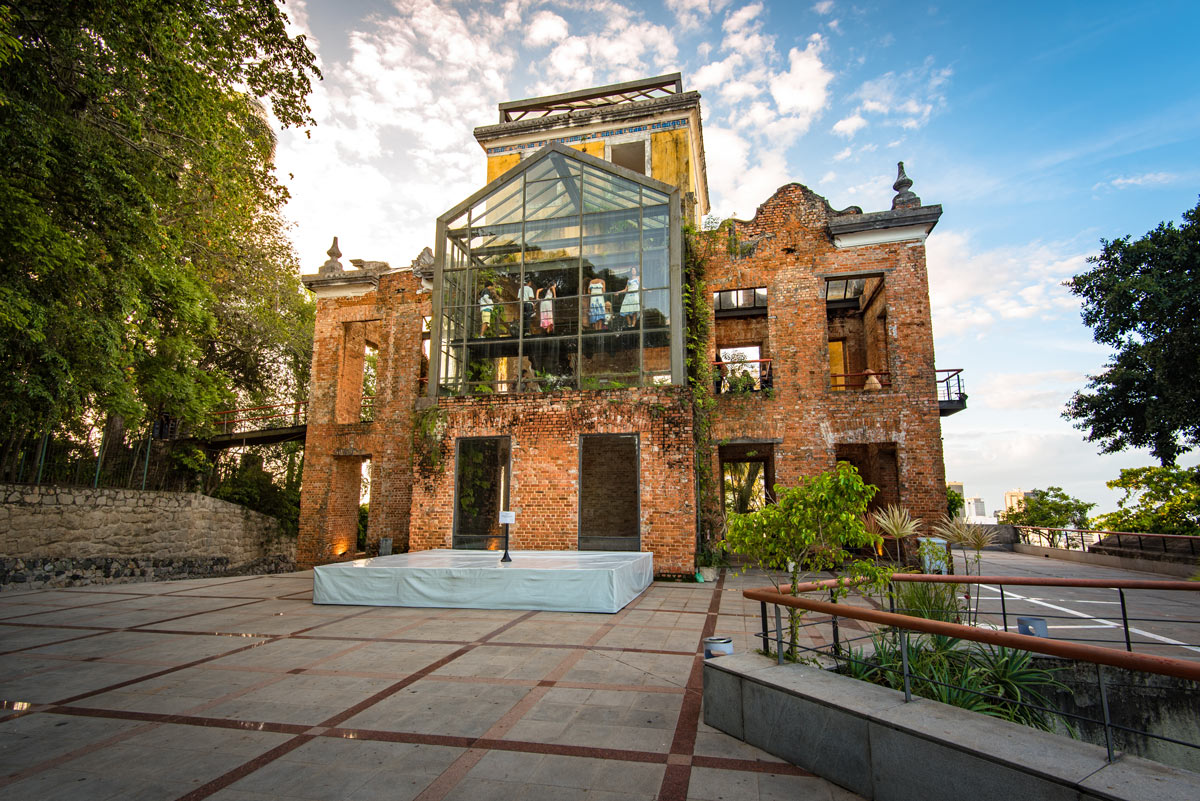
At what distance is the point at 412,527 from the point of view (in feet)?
39.5

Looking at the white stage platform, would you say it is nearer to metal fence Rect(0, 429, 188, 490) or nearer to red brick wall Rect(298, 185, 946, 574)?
red brick wall Rect(298, 185, 946, 574)

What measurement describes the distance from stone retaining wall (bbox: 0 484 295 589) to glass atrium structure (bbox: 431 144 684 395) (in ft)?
25.4

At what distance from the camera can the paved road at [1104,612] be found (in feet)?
20.5

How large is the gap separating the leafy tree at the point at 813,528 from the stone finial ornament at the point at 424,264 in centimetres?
1403

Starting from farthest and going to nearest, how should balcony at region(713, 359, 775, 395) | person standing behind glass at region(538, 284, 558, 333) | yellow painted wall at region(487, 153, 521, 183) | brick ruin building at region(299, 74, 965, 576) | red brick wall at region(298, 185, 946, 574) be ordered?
yellow painted wall at region(487, 153, 521, 183), balcony at region(713, 359, 775, 395), person standing behind glass at region(538, 284, 558, 333), brick ruin building at region(299, 74, 965, 576), red brick wall at region(298, 185, 946, 574)

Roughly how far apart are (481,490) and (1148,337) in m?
15.2

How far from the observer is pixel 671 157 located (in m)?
17.0

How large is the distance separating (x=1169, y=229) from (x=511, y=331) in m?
14.9

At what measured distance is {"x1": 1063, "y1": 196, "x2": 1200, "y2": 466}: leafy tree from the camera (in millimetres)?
12383

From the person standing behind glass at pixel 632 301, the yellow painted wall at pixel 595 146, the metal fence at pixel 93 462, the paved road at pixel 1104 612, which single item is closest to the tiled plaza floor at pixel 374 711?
the paved road at pixel 1104 612

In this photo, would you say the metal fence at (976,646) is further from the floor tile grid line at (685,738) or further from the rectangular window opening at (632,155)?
the rectangular window opening at (632,155)

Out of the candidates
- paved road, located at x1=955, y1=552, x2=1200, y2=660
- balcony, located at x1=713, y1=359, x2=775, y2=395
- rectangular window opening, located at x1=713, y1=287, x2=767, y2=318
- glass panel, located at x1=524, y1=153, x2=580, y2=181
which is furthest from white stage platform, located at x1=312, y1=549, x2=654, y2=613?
rectangular window opening, located at x1=713, y1=287, x2=767, y2=318

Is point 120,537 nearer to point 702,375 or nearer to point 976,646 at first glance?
point 702,375

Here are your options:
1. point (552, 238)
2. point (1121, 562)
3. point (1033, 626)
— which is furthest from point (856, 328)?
point (1033, 626)
